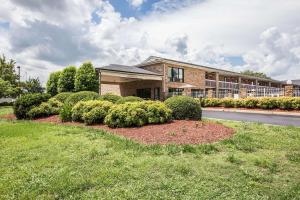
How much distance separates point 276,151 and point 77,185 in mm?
4945

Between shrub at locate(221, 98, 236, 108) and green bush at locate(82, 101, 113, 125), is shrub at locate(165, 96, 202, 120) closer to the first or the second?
green bush at locate(82, 101, 113, 125)

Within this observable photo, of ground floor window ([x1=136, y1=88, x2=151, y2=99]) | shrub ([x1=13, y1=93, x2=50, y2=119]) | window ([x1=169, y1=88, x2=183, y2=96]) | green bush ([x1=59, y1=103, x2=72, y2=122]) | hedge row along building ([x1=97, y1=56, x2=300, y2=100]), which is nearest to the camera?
green bush ([x1=59, y1=103, x2=72, y2=122])

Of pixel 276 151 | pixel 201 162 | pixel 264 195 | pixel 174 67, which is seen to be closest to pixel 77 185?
pixel 201 162

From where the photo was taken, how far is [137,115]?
31.7 feet

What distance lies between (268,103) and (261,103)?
23.3 inches

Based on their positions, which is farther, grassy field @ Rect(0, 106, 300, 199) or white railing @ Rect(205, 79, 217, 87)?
white railing @ Rect(205, 79, 217, 87)

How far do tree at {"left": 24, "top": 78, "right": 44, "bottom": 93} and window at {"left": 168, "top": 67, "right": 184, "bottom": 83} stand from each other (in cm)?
2507

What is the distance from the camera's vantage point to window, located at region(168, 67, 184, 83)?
31.4 meters

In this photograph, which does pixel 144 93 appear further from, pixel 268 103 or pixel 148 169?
pixel 148 169

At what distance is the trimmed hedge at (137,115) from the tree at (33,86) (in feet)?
123

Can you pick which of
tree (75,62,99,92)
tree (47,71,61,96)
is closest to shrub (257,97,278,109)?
tree (75,62,99,92)

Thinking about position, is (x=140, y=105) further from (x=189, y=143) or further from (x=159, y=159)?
(x=159, y=159)

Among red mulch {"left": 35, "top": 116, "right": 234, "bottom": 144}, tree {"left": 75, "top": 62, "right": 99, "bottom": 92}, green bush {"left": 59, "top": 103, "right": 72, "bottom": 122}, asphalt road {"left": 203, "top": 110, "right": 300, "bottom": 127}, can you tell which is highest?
tree {"left": 75, "top": 62, "right": 99, "bottom": 92}

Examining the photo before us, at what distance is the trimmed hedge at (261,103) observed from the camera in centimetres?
1797
